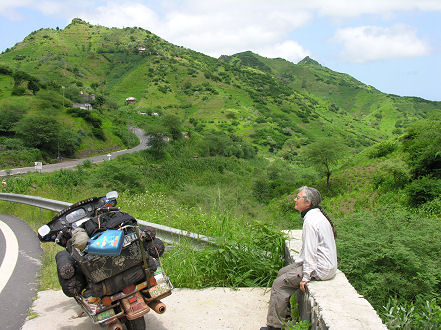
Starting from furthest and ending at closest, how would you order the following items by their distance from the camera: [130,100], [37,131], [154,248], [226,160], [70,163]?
[130,100] < [226,160] < [70,163] < [37,131] < [154,248]

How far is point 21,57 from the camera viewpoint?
116938mm

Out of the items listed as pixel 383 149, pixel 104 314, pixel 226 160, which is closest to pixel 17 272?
pixel 104 314

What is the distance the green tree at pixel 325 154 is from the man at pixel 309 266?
3618 centimetres

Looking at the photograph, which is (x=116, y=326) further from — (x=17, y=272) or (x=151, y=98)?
(x=151, y=98)

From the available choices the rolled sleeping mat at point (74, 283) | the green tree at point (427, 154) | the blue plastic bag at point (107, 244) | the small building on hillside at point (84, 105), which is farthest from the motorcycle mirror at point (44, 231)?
the small building on hillside at point (84, 105)

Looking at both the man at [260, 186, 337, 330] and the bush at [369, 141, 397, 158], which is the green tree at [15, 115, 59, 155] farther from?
the man at [260, 186, 337, 330]

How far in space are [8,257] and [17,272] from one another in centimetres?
102

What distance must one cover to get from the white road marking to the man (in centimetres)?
364

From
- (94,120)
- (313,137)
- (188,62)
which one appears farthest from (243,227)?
(188,62)

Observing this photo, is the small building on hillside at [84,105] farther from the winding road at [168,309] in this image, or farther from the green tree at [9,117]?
the winding road at [168,309]

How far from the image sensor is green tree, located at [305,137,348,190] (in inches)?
1505

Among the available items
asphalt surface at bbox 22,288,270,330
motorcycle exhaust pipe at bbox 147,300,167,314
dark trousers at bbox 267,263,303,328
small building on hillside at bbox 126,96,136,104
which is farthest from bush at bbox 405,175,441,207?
small building on hillside at bbox 126,96,136,104

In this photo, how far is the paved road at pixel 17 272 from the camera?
149 inches

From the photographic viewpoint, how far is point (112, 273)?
282 centimetres
